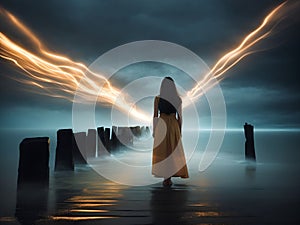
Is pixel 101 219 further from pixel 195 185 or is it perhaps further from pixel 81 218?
pixel 195 185

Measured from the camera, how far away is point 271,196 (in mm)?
5316

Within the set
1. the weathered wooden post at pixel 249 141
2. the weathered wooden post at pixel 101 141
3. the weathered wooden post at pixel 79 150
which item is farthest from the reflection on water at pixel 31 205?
the weathered wooden post at pixel 249 141

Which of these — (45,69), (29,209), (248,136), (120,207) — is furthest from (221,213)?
(45,69)

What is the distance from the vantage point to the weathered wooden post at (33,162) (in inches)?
210

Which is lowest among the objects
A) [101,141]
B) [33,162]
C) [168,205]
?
[168,205]

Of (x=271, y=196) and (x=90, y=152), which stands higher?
(x=90, y=152)

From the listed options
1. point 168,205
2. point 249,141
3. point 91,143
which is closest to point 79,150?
point 91,143

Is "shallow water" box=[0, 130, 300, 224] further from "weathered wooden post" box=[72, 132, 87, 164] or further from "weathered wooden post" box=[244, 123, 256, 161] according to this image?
"weathered wooden post" box=[244, 123, 256, 161]

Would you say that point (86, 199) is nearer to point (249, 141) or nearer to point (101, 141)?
point (101, 141)

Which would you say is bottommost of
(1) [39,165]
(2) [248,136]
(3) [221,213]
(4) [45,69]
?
(3) [221,213]

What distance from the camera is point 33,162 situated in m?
5.41

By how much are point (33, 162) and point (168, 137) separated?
2749 mm

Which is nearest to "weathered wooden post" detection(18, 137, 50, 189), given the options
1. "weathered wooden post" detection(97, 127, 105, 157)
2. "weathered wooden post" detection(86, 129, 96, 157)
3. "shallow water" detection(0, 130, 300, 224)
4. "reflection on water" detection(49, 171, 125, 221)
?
"shallow water" detection(0, 130, 300, 224)

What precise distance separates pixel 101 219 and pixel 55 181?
3.44m
